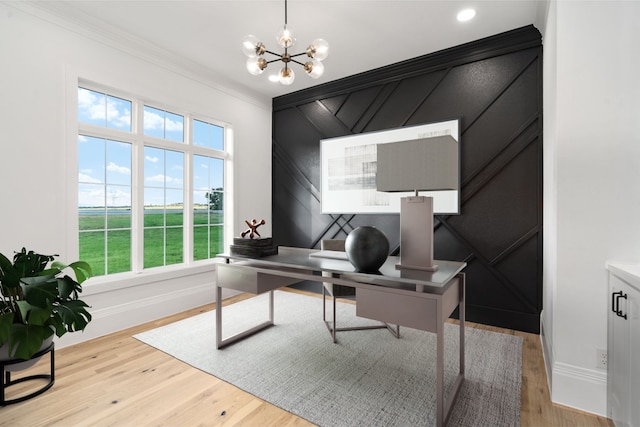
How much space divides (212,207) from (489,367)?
131 inches

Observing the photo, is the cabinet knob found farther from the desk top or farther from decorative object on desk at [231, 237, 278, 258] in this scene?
decorative object on desk at [231, 237, 278, 258]

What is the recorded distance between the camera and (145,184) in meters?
3.19

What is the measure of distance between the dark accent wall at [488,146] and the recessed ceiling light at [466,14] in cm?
44

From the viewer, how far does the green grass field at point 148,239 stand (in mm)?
2814

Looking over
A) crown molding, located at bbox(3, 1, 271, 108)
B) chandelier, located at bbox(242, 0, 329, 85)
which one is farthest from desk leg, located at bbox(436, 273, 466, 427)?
crown molding, located at bbox(3, 1, 271, 108)

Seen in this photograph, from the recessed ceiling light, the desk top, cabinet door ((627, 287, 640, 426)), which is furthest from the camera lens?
the recessed ceiling light

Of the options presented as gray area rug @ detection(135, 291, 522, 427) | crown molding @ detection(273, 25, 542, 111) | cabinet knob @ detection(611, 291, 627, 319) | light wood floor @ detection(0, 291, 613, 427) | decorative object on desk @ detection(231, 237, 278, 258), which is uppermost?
crown molding @ detection(273, 25, 542, 111)

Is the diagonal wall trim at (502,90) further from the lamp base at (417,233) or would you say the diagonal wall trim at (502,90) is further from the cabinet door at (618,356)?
the cabinet door at (618,356)

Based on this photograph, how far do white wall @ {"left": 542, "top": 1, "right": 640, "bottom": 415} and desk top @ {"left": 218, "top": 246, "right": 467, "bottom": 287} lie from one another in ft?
2.00

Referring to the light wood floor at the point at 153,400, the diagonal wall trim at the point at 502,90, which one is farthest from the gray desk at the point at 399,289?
the diagonal wall trim at the point at 502,90

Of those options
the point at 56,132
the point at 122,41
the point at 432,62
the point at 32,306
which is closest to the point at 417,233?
the point at 32,306

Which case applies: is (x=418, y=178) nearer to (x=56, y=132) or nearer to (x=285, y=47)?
(x=285, y=47)

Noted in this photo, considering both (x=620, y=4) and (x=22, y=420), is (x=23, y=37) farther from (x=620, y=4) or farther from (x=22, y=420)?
(x=620, y=4)

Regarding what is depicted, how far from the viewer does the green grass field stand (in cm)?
281
